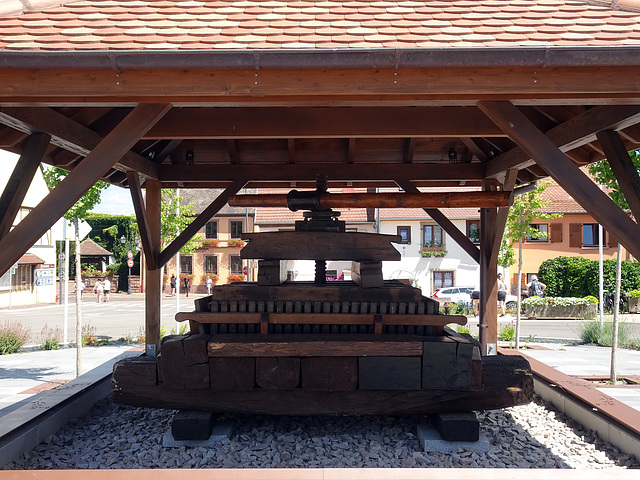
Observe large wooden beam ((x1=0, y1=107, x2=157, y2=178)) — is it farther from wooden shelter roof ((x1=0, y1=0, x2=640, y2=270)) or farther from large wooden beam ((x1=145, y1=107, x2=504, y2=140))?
large wooden beam ((x1=145, y1=107, x2=504, y2=140))

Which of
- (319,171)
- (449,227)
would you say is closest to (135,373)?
(319,171)

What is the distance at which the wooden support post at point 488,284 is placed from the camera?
766cm

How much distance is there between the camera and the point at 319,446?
5121 millimetres

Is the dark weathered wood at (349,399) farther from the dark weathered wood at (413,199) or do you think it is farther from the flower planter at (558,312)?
the flower planter at (558,312)

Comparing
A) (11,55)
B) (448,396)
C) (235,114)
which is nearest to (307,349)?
(448,396)

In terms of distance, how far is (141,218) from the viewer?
7156 millimetres

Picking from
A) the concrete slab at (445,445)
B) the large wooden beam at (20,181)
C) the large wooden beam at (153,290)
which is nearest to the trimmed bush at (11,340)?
the large wooden beam at (153,290)

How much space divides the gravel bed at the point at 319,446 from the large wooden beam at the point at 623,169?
2103mm

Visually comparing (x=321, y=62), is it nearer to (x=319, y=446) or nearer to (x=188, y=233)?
(x=319, y=446)

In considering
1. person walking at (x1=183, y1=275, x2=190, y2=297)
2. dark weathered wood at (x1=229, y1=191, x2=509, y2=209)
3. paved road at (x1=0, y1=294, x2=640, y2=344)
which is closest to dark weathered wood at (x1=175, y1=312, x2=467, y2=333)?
dark weathered wood at (x1=229, y1=191, x2=509, y2=209)

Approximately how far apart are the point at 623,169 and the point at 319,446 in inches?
130

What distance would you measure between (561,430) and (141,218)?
17.0 ft

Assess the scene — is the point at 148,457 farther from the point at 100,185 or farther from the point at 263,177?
the point at 100,185

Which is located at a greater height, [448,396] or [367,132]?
[367,132]
